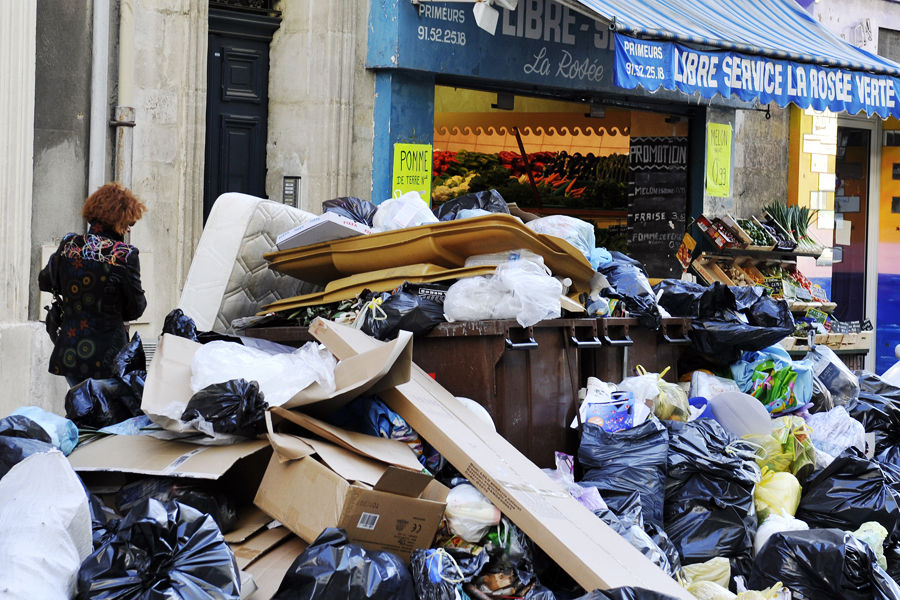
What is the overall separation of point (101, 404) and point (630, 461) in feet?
7.60

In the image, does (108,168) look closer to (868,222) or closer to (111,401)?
(111,401)

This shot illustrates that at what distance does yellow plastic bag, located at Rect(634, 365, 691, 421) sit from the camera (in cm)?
574

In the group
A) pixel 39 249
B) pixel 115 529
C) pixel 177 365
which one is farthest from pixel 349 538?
pixel 39 249

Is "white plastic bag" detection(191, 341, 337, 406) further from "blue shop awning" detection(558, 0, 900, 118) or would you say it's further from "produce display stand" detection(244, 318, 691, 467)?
"blue shop awning" detection(558, 0, 900, 118)

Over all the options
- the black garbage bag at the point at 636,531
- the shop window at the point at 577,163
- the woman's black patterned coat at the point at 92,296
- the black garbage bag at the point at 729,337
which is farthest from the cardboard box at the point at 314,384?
the shop window at the point at 577,163

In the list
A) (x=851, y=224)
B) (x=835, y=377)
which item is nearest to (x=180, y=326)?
(x=835, y=377)

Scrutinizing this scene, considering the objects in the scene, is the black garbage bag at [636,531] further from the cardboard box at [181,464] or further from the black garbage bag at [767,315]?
the black garbage bag at [767,315]

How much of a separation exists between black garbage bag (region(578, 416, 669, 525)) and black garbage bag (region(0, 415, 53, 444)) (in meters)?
2.32

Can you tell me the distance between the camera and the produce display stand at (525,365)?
532cm

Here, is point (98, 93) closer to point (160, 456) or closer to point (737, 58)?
point (160, 456)

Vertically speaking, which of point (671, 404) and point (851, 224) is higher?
point (851, 224)

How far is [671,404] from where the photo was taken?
5.75 m

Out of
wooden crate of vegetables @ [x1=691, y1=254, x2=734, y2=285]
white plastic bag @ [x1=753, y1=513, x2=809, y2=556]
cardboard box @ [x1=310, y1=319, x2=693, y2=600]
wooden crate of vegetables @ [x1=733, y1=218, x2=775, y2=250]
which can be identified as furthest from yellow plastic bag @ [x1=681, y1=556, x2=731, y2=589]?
wooden crate of vegetables @ [x1=733, y1=218, x2=775, y2=250]

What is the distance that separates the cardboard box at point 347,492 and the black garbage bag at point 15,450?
82 cm
